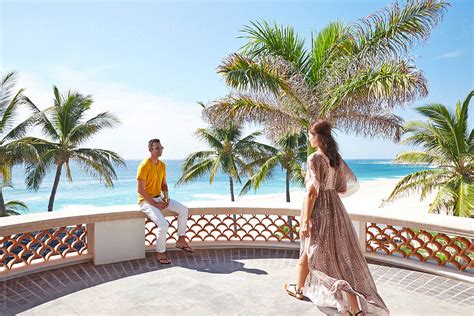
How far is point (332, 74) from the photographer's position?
6.90 meters

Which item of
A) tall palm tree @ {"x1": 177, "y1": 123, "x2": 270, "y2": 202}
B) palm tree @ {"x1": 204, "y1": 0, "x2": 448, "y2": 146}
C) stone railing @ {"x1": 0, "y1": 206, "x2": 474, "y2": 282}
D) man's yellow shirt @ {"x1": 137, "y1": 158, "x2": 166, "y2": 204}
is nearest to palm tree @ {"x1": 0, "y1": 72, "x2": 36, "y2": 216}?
tall palm tree @ {"x1": 177, "y1": 123, "x2": 270, "y2": 202}

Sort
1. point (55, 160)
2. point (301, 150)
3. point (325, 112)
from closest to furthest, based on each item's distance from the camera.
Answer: point (325, 112) < point (55, 160) < point (301, 150)

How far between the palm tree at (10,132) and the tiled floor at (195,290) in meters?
10.8

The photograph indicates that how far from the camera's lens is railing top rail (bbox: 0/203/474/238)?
398 centimetres

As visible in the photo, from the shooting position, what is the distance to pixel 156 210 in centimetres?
475

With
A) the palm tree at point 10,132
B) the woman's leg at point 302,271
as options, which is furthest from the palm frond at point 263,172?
the woman's leg at point 302,271

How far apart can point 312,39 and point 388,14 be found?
1571 mm

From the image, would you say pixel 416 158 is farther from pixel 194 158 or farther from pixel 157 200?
pixel 194 158

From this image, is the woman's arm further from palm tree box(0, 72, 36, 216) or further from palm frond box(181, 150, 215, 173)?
palm frond box(181, 150, 215, 173)

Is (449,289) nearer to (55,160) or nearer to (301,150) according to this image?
(301,150)

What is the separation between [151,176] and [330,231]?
264 centimetres

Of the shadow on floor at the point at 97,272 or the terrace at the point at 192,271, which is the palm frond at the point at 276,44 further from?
the shadow on floor at the point at 97,272

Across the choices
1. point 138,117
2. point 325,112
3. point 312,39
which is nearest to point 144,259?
point 325,112

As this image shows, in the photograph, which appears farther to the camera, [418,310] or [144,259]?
[144,259]
